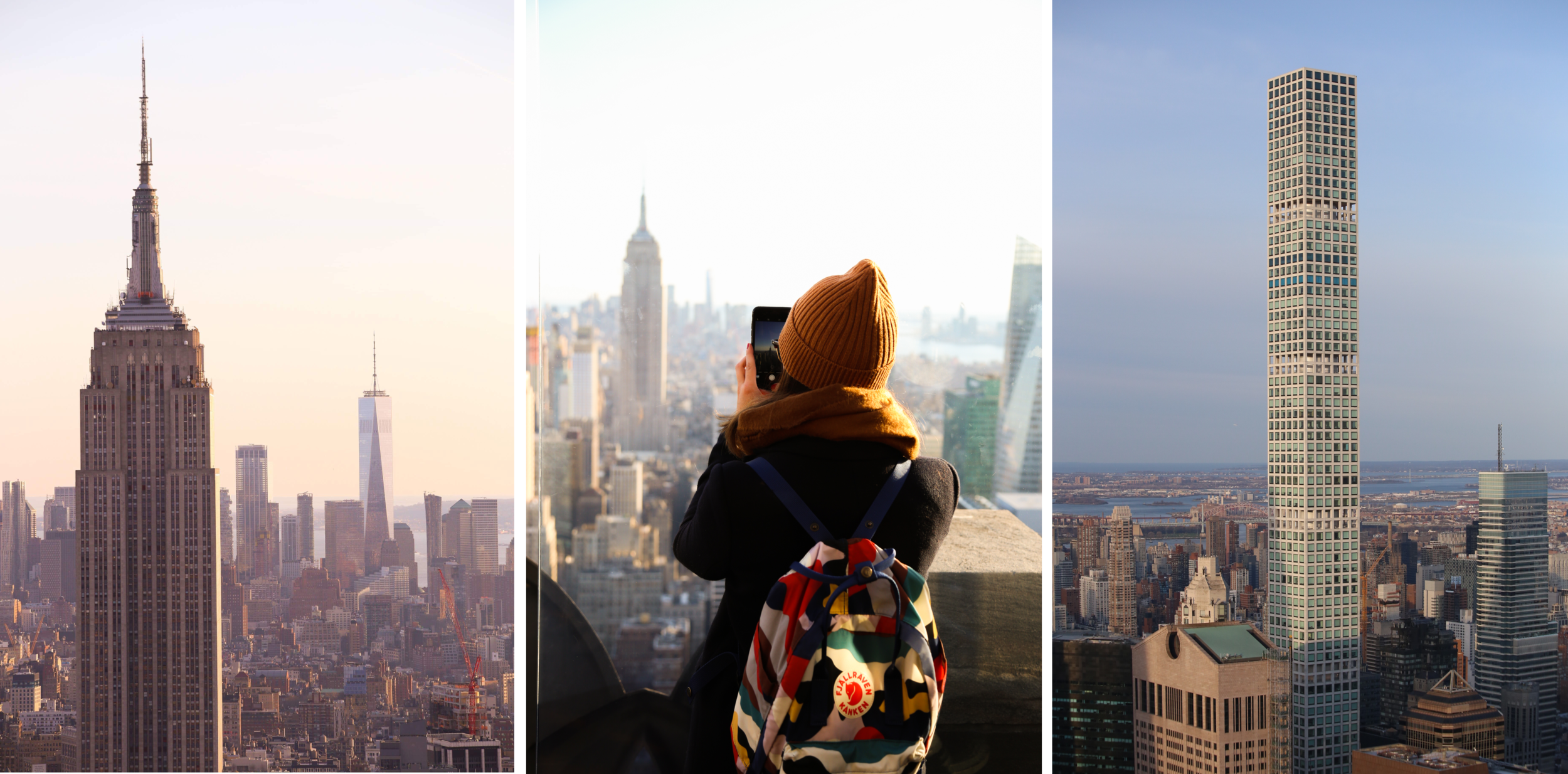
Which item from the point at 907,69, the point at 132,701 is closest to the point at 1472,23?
the point at 907,69

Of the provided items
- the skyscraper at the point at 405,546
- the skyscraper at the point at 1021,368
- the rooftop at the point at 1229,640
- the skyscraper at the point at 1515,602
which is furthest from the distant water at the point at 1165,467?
the skyscraper at the point at 405,546

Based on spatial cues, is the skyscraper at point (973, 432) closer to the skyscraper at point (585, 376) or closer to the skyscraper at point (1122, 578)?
the skyscraper at point (1122, 578)

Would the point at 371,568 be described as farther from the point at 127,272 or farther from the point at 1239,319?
the point at 1239,319

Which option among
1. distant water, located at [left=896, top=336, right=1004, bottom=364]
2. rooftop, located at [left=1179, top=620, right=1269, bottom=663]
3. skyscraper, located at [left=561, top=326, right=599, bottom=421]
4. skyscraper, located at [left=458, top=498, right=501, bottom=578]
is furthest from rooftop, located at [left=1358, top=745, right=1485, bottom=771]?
skyscraper, located at [left=458, top=498, right=501, bottom=578]

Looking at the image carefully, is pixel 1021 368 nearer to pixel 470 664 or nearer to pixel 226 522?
pixel 470 664

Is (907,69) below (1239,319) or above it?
above

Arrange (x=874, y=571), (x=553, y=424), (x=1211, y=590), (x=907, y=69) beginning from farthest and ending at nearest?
(x=1211, y=590) < (x=907, y=69) < (x=553, y=424) < (x=874, y=571)
